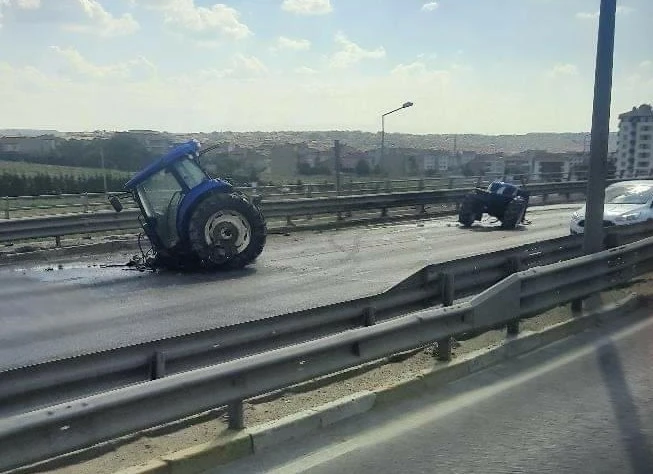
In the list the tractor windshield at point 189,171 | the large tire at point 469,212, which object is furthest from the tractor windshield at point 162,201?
the large tire at point 469,212

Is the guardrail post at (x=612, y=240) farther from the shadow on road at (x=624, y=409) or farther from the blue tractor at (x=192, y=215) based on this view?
the blue tractor at (x=192, y=215)

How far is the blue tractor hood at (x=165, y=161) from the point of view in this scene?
13.5 m

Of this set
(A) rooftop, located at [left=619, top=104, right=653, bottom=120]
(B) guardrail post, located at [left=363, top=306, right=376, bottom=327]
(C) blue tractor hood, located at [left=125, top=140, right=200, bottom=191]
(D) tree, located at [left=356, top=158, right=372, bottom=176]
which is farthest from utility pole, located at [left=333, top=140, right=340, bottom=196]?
(A) rooftop, located at [left=619, top=104, right=653, bottom=120]

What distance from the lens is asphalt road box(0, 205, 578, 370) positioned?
8805mm

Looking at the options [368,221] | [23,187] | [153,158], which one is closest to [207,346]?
[153,158]

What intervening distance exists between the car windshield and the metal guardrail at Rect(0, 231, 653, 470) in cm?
1087

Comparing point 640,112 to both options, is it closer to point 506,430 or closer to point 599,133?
point 599,133

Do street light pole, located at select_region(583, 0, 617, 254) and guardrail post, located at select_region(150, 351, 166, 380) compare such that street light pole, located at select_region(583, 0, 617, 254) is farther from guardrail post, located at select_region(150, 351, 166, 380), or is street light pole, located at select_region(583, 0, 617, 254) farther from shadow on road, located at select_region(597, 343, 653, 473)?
guardrail post, located at select_region(150, 351, 166, 380)

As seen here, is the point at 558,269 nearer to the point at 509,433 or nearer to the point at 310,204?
the point at 509,433

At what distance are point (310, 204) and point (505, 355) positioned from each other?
15791 mm

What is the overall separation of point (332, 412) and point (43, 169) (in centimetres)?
1543

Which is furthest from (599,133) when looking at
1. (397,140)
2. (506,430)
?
(397,140)

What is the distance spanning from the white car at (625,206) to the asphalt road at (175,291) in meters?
1.52

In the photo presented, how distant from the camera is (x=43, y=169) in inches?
733
